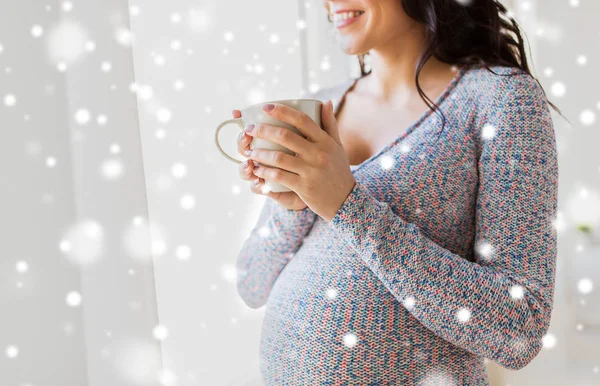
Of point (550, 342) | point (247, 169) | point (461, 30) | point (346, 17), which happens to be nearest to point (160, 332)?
point (247, 169)

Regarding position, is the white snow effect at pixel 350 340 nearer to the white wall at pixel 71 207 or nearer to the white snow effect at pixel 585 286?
the white wall at pixel 71 207

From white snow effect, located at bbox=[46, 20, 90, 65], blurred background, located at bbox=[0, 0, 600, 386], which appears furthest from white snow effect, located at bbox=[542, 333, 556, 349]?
white snow effect, located at bbox=[46, 20, 90, 65]

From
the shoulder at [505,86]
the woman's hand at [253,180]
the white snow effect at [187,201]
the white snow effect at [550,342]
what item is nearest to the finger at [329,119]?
the woman's hand at [253,180]

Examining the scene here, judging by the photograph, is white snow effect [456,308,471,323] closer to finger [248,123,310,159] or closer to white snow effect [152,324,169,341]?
finger [248,123,310,159]

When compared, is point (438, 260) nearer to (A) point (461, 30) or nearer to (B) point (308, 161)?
(B) point (308, 161)

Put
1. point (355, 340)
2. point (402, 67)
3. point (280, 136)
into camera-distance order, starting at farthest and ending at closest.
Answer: point (402, 67)
point (355, 340)
point (280, 136)

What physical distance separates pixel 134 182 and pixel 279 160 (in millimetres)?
294

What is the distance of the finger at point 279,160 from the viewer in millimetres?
580

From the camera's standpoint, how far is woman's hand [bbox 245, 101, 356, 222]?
1.87ft

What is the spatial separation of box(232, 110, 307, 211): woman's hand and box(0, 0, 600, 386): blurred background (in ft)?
0.68

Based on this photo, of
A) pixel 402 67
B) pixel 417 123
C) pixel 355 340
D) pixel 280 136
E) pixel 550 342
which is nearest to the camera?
pixel 280 136

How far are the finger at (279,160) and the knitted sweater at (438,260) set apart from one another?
8cm

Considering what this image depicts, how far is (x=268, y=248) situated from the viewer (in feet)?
2.85

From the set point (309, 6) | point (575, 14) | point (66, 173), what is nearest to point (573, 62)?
point (575, 14)
